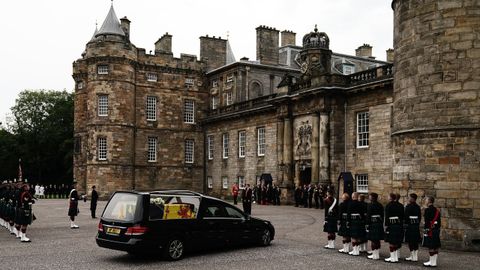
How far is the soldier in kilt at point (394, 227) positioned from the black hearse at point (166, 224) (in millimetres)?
3670

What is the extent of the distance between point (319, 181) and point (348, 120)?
3.86 m

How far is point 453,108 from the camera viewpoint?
15.4 metres

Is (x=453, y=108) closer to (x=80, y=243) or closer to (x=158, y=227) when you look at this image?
(x=158, y=227)

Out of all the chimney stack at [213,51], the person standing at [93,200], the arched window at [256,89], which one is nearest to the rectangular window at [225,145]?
the arched window at [256,89]

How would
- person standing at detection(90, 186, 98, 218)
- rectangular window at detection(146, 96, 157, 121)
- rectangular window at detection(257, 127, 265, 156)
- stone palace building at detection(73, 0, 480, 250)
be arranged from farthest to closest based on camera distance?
rectangular window at detection(146, 96, 157, 121), rectangular window at detection(257, 127, 265, 156), person standing at detection(90, 186, 98, 218), stone palace building at detection(73, 0, 480, 250)

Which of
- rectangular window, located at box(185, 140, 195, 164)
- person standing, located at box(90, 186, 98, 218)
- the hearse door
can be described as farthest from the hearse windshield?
rectangular window, located at box(185, 140, 195, 164)

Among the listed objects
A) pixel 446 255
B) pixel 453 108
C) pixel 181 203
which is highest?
pixel 453 108

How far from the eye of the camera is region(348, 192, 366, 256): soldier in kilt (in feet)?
45.1

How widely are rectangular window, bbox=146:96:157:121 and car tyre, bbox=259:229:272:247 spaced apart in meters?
32.0

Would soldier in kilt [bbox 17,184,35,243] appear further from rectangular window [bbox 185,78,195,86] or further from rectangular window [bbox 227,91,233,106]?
rectangular window [bbox 185,78,195,86]

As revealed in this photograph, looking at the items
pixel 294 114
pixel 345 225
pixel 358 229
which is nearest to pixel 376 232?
pixel 358 229

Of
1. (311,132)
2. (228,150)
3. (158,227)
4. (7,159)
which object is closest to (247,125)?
(228,150)

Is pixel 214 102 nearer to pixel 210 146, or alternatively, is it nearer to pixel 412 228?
pixel 210 146

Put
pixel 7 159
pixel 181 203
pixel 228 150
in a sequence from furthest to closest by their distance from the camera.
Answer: pixel 7 159 < pixel 228 150 < pixel 181 203
